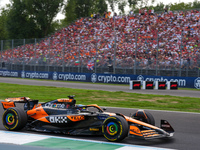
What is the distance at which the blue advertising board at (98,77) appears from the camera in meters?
22.8

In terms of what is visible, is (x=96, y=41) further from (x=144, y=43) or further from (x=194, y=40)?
(x=194, y=40)

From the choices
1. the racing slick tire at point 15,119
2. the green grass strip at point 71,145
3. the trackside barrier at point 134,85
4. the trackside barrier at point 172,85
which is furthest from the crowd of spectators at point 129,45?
the green grass strip at point 71,145

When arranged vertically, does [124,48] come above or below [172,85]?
above

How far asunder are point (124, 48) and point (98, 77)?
10.9ft

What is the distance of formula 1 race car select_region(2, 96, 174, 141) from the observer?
240 inches

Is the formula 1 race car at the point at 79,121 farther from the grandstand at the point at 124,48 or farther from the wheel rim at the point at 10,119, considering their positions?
the grandstand at the point at 124,48

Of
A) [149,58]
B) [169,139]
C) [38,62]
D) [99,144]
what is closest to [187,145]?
[169,139]

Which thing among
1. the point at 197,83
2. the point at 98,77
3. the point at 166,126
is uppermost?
the point at 98,77

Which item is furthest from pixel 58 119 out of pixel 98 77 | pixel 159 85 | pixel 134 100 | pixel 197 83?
pixel 98 77

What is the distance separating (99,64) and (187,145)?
21172 mm

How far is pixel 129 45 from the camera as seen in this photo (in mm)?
26828

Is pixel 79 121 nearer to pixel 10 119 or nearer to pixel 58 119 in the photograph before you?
pixel 58 119

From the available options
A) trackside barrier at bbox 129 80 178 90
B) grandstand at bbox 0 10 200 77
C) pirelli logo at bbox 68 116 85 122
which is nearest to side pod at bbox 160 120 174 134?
pirelli logo at bbox 68 116 85 122

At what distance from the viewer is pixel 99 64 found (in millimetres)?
27078
